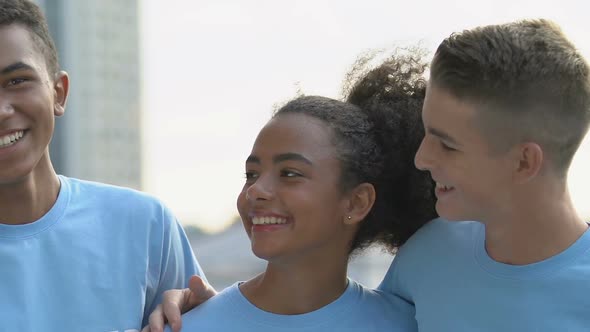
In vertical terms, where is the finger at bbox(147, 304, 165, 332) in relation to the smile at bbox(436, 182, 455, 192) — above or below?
below

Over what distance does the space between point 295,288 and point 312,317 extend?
0.20ft

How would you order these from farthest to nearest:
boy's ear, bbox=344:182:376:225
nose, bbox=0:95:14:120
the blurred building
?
the blurred building
boy's ear, bbox=344:182:376:225
nose, bbox=0:95:14:120

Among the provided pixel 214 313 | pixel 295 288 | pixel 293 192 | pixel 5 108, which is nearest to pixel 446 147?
pixel 293 192

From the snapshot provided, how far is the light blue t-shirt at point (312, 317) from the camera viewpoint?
1510 mm

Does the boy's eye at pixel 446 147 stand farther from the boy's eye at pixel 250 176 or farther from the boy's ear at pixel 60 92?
the boy's ear at pixel 60 92

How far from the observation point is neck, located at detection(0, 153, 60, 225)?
5.03 feet

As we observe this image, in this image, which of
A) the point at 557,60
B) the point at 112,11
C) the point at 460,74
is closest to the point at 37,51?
the point at 460,74

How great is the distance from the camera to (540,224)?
1.33 metres

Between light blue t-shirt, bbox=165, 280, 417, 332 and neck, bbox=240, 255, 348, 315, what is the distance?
0.06 ft

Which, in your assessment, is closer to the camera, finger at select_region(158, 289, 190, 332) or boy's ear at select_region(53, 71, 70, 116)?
finger at select_region(158, 289, 190, 332)

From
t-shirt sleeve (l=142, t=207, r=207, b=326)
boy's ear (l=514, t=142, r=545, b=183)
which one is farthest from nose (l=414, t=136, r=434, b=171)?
t-shirt sleeve (l=142, t=207, r=207, b=326)

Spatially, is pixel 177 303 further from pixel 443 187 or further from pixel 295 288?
pixel 443 187

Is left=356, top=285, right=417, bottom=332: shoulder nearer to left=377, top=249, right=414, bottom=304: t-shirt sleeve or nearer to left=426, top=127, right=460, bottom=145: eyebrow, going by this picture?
left=377, top=249, right=414, bottom=304: t-shirt sleeve

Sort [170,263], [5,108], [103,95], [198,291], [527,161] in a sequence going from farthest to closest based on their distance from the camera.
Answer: [103,95], [170,263], [198,291], [5,108], [527,161]
